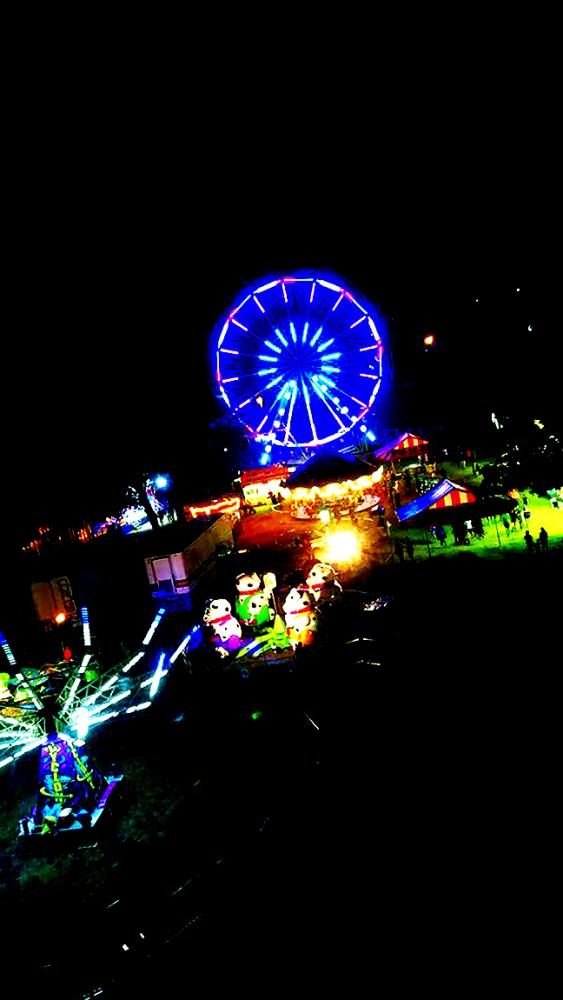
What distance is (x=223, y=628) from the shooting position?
10766 mm

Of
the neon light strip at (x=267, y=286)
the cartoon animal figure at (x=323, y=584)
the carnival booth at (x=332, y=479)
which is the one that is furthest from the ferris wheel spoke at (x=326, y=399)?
the cartoon animal figure at (x=323, y=584)

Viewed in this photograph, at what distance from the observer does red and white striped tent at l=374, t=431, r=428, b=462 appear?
2467 cm

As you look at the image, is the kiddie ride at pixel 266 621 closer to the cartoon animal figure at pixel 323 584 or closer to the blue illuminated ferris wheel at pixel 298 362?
the cartoon animal figure at pixel 323 584

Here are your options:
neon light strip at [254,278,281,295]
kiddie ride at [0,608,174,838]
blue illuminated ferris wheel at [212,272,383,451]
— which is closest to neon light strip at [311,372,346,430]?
blue illuminated ferris wheel at [212,272,383,451]

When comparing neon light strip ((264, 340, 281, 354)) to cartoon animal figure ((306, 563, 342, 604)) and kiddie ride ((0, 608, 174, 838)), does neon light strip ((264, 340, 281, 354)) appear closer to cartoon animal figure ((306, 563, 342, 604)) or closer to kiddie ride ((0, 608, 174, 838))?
cartoon animal figure ((306, 563, 342, 604))

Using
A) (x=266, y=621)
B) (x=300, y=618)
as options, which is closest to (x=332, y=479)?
(x=266, y=621)

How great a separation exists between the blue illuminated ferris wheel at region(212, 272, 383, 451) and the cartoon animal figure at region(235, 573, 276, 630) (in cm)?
1677

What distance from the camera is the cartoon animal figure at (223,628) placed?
1072 cm

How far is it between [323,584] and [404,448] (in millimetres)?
15159

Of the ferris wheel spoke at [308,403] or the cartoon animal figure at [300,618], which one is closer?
the cartoon animal figure at [300,618]

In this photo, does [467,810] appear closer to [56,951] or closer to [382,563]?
[56,951]

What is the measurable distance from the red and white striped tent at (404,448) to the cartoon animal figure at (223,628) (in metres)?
15.5

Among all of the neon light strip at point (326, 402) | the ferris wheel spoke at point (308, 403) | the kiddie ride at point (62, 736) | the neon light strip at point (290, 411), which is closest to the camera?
the kiddie ride at point (62, 736)

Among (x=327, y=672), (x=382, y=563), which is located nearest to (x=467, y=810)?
(x=327, y=672)
